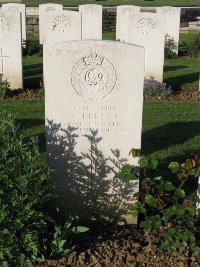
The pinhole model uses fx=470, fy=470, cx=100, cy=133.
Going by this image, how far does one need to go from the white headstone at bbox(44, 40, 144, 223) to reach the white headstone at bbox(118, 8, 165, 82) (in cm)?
632

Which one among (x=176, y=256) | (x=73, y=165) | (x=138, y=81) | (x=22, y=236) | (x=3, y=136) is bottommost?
(x=176, y=256)

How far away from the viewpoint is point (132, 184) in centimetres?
432

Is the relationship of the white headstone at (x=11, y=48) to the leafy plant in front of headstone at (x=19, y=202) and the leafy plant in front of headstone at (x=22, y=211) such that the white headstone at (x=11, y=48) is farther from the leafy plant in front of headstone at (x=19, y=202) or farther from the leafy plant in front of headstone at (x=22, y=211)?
the leafy plant in front of headstone at (x=19, y=202)

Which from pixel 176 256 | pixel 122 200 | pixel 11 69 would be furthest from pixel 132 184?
pixel 11 69

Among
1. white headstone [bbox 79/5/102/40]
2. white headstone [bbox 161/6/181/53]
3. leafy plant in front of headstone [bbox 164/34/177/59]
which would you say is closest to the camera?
white headstone [bbox 79/5/102/40]

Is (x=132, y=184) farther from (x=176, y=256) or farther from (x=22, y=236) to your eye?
(x=22, y=236)

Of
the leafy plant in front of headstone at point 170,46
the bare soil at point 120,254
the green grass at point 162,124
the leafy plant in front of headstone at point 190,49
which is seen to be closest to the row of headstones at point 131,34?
the green grass at point 162,124

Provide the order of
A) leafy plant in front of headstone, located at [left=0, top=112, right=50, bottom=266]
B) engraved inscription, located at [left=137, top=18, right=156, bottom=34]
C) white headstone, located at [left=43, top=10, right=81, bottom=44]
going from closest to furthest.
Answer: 1. leafy plant in front of headstone, located at [left=0, top=112, right=50, bottom=266]
2. white headstone, located at [left=43, top=10, right=81, bottom=44]
3. engraved inscription, located at [left=137, top=18, right=156, bottom=34]

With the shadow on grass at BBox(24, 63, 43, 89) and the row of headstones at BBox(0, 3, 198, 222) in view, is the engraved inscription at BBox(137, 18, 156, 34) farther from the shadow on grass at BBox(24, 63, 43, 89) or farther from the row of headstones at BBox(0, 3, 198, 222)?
the row of headstones at BBox(0, 3, 198, 222)

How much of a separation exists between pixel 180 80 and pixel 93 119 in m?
7.38

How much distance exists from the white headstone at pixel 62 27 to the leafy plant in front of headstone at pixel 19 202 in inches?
263

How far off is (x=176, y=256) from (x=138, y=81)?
1.46m

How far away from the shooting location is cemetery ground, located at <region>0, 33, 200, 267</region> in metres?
3.69

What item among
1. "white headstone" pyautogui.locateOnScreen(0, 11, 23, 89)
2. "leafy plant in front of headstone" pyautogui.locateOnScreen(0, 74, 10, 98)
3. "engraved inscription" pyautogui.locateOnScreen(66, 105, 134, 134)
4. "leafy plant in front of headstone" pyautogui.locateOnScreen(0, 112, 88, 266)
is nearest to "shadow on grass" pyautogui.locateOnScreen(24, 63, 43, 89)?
"white headstone" pyautogui.locateOnScreen(0, 11, 23, 89)
